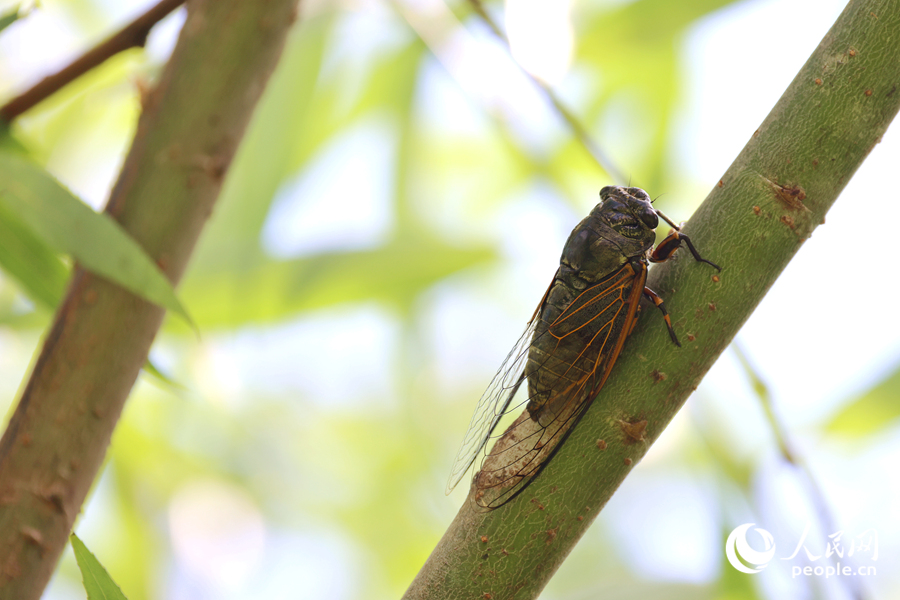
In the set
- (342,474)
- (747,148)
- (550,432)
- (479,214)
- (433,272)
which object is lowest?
(550,432)

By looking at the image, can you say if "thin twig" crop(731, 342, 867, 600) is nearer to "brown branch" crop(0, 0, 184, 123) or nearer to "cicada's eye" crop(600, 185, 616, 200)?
"cicada's eye" crop(600, 185, 616, 200)

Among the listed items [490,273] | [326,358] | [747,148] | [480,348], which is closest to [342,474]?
[326,358]

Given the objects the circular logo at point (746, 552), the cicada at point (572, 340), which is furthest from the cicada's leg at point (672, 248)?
the circular logo at point (746, 552)

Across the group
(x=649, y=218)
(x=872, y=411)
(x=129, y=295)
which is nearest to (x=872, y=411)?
(x=872, y=411)

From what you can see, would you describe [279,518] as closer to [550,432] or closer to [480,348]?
[480,348]

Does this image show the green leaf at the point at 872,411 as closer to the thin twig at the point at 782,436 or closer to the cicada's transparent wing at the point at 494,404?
the thin twig at the point at 782,436

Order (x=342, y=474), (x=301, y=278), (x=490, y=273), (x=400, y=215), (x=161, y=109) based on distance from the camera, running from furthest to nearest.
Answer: (x=342, y=474), (x=490, y=273), (x=400, y=215), (x=301, y=278), (x=161, y=109)

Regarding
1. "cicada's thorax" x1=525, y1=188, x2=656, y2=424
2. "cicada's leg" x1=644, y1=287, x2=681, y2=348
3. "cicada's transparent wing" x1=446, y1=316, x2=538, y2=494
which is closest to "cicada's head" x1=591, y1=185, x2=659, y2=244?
"cicada's thorax" x1=525, y1=188, x2=656, y2=424
